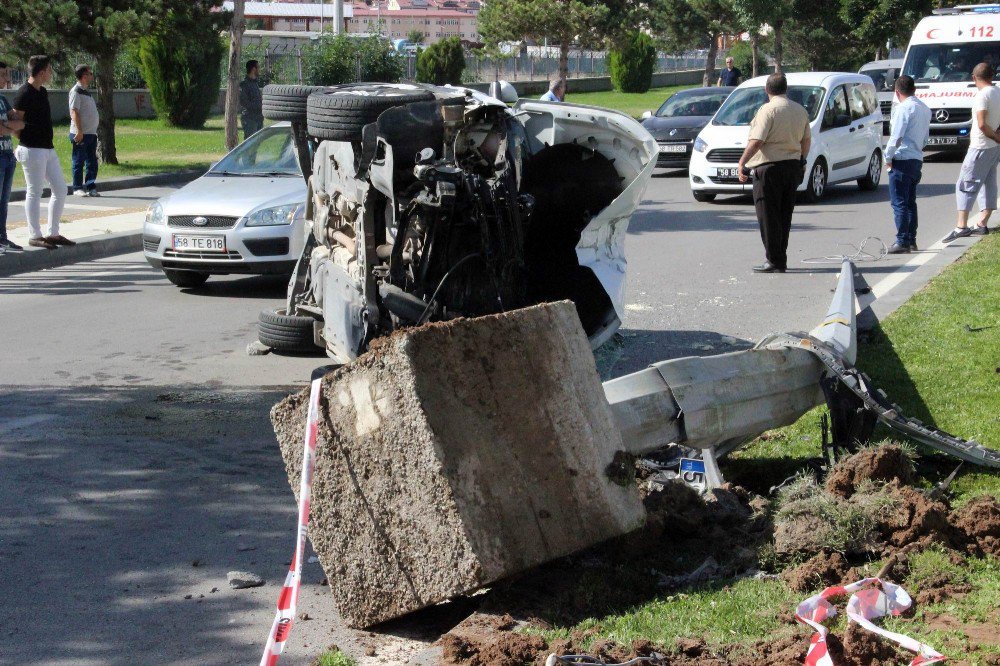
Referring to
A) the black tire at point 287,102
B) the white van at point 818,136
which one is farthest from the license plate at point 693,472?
the white van at point 818,136

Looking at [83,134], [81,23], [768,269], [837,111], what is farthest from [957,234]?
[81,23]

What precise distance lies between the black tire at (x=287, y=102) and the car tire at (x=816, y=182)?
1091 cm

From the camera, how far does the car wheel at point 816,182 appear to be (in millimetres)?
17797

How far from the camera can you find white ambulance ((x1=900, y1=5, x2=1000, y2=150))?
2344 centimetres

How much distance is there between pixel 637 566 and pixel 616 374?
3.43 meters

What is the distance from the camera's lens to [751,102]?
1897 cm

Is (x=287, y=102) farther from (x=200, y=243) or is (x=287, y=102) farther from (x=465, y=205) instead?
(x=200, y=243)

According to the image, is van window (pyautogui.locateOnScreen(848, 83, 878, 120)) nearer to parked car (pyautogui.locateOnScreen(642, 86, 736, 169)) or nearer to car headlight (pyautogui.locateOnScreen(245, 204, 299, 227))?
parked car (pyautogui.locateOnScreen(642, 86, 736, 169))

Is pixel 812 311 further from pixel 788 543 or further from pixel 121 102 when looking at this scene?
pixel 121 102

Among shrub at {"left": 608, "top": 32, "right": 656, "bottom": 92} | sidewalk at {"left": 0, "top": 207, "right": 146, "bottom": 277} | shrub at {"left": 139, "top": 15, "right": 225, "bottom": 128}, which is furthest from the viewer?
shrub at {"left": 608, "top": 32, "right": 656, "bottom": 92}

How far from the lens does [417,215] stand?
6.75 meters

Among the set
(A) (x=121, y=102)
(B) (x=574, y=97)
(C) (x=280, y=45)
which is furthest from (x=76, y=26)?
(B) (x=574, y=97)

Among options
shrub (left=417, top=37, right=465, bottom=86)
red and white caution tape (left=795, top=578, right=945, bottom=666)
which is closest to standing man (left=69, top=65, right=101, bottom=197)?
red and white caution tape (left=795, top=578, right=945, bottom=666)

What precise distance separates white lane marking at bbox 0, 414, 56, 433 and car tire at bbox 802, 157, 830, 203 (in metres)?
13.2
